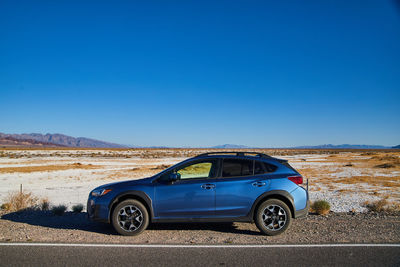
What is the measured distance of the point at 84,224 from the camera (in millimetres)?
7535

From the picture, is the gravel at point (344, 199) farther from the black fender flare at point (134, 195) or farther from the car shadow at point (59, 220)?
the car shadow at point (59, 220)

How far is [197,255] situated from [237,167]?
2.15 meters

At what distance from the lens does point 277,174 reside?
21.4 ft

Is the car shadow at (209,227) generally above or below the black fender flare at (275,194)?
below

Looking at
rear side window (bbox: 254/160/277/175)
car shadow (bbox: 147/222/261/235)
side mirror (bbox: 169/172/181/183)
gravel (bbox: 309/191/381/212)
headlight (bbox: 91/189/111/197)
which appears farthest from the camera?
gravel (bbox: 309/191/381/212)

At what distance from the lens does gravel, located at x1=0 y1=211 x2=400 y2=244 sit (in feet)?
19.8

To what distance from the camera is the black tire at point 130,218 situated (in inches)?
247

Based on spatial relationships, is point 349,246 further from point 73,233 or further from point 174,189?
point 73,233

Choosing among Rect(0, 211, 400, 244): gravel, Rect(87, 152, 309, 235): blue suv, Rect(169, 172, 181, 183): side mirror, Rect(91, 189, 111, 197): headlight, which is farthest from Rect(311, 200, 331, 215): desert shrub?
Rect(91, 189, 111, 197): headlight

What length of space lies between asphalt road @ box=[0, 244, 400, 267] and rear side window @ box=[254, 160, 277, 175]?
64.1 inches

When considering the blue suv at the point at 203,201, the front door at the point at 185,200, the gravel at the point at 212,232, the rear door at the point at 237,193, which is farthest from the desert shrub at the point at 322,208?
the front door at the point at 185,200

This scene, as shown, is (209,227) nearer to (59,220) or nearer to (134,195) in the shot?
(134,195)

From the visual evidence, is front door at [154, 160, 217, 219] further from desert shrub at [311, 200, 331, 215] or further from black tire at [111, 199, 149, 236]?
desert shrub at [311, 200, 331, 215]

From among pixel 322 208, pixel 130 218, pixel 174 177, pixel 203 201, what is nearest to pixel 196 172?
pixel 174 177
